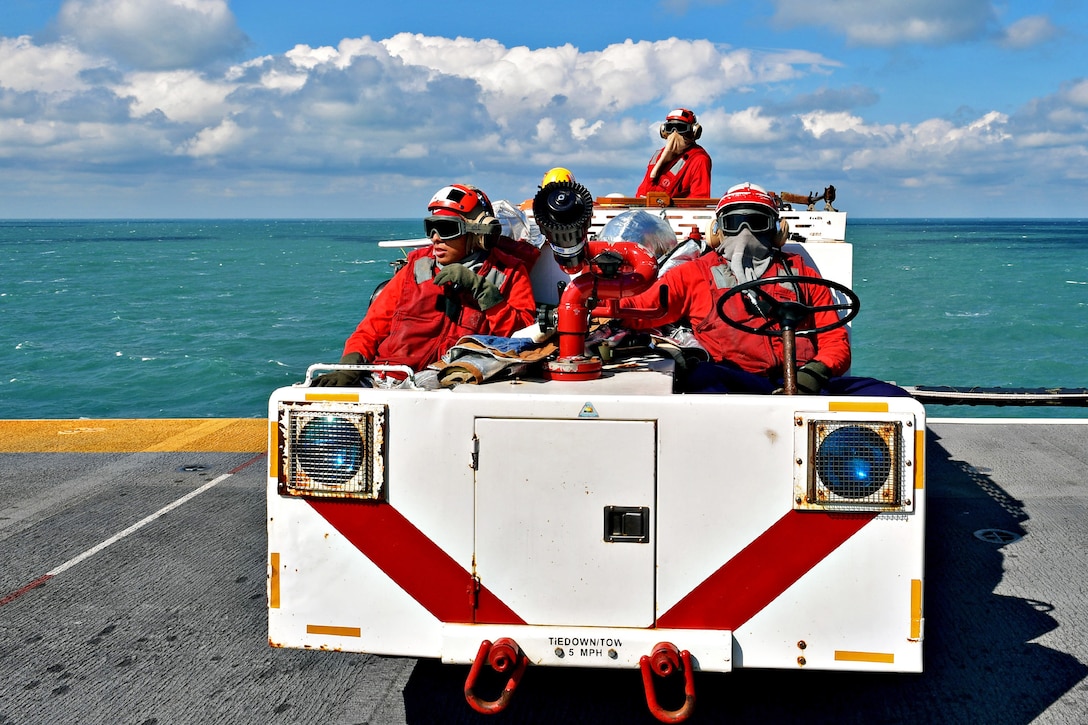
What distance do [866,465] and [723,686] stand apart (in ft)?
4.82

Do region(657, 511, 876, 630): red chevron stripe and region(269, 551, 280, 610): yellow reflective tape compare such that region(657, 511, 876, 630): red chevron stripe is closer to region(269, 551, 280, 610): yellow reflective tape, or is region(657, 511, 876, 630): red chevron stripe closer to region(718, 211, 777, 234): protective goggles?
region(269, 551, 280, 610): yellow reflective tape

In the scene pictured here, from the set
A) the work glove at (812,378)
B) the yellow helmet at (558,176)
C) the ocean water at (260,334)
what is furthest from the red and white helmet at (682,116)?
the ocean water at (260,334)

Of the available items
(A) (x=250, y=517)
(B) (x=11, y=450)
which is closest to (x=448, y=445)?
(A) (x=250, y=517)

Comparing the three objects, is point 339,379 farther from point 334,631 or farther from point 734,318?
point 734,318

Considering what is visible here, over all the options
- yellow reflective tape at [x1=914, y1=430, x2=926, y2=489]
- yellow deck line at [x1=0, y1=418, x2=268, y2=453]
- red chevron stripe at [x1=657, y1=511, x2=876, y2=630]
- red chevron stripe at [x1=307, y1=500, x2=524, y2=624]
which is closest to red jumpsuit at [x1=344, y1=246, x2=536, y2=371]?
red chevron stripe at [x1=307, y1=500, x2=524, y2=624]

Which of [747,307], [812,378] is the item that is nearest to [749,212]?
[747,307]

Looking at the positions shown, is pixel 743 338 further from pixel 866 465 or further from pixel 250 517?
pixel 250 517

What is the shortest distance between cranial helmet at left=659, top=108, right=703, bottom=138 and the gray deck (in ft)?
13.3

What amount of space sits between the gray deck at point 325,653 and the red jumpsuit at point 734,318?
147 centimetres

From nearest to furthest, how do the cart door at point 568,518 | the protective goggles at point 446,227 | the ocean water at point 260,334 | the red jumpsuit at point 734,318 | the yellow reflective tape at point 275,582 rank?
the cart door at point 568,518 < the yellow reflective tape at point 275,582 < the red jumpsuit at point 734,318 < the protective goggles at point 446,227 < the ocean water at point 260,334

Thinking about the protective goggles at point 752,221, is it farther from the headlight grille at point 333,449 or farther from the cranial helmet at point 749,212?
the headlight grille at point 333,449

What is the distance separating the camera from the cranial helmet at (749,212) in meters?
5.12

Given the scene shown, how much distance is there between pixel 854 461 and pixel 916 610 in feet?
1.89

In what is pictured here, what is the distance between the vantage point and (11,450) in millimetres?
8906
